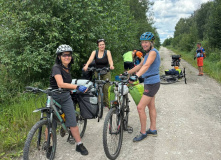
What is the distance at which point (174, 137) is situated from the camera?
409 cm

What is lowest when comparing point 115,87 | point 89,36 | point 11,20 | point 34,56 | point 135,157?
point 135,157

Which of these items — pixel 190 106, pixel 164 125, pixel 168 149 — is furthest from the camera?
pixel 190 106

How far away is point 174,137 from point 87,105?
205 centimetres

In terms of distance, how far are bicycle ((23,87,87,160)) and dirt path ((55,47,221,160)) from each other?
1.75 ft

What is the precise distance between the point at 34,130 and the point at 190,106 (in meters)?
5.08

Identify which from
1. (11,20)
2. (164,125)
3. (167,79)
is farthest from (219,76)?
(11,20)

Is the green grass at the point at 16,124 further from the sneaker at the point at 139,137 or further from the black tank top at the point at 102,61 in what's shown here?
the sneaker at the point at 139,137

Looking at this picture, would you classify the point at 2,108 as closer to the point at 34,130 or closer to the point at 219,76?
the point at 34,130

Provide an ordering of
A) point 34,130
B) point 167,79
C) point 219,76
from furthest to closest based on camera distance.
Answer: point 219,76
point 167,79
point 34,130

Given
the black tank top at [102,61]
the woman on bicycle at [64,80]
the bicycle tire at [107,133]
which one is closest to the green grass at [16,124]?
the woman on bicycle at [64,80]

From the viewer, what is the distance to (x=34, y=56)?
6469 millimetres

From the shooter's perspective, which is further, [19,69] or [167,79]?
[167,79]

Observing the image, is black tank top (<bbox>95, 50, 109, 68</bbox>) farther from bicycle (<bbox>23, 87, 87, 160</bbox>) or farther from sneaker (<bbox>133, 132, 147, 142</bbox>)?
bicycle (<bbox>23, 87, 87, 160</bbox>)

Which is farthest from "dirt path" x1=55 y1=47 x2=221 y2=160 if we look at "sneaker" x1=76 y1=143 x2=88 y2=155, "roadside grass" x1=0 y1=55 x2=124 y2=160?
"roadside grass" x1=0 y1=55 x2=124 y2=160
